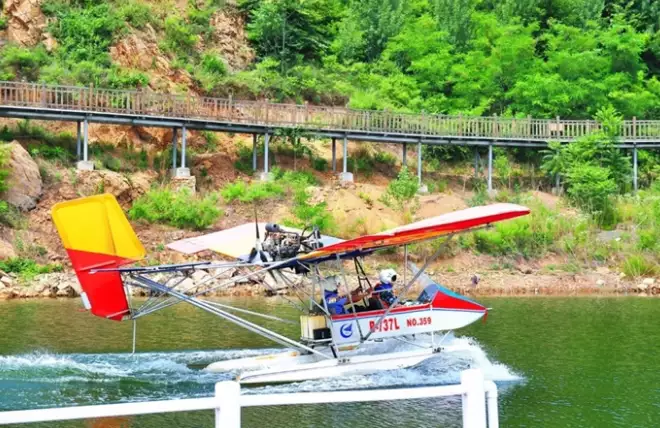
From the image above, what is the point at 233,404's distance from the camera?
17.8 ft

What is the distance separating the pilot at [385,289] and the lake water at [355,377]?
1263mm

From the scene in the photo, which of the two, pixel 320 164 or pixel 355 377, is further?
pixel 320 164

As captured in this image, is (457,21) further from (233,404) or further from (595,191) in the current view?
(233,404)

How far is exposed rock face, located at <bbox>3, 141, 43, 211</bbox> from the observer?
3012 cm

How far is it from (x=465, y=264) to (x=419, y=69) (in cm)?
1653

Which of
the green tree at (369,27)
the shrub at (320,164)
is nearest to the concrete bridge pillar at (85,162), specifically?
the shrub at (320,164)

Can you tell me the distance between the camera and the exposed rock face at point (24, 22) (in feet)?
130

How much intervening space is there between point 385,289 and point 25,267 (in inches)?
619

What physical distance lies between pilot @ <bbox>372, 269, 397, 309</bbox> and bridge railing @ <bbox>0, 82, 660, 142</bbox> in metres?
19.4

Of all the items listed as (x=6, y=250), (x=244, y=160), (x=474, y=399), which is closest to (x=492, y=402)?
(x=474, y=399)

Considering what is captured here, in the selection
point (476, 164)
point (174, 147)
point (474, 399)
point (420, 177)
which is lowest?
point (474, 399)

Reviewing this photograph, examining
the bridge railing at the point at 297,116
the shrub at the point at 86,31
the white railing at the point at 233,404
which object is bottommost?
the white railing at the point at 233,404

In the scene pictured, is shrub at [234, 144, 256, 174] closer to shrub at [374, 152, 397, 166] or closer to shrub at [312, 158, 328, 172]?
shrub at [312, 158, 328, 172]

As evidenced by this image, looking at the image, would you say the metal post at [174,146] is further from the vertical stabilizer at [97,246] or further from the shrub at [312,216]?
the vertical stabilizer at [97,246]
